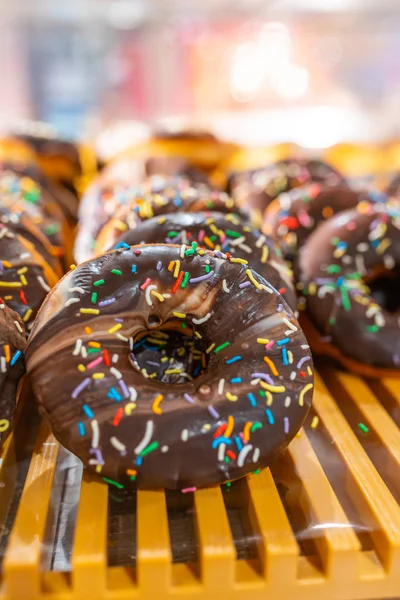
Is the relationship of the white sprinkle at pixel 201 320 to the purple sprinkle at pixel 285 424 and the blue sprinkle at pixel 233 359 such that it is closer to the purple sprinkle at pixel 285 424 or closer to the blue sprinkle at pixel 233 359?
the blue sprinkle at pixel 233 359

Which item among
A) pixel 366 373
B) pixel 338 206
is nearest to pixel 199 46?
pixel 338 206

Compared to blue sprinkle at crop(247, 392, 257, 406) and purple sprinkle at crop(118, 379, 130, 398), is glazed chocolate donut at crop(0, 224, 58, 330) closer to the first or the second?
purple sprinkle at crop(118, 379, 130, 398)

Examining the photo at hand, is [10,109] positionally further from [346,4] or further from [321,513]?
[321,513]

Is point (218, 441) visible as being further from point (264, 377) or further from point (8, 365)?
point (8, 365)

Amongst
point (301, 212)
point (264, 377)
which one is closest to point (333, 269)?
point (301, 212)

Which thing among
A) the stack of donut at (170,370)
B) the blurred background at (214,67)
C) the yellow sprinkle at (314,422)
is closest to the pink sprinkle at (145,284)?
the stack of donut at (170,370)

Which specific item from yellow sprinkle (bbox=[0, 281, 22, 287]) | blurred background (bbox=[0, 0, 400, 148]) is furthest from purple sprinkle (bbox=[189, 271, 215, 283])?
blurred background (bbox=[0, 0, 400, 148])

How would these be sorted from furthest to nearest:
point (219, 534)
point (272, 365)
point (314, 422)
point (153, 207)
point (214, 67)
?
point (214, 67) < point (153, 207) < point (314, 422) < point (272, 365) < point (219, 534)
